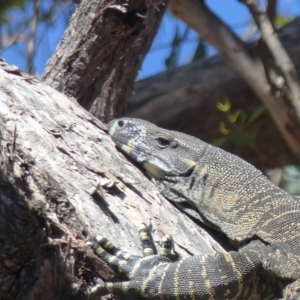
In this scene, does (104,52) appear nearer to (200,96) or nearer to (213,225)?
(213,225)

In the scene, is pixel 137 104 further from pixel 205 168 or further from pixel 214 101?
pixel 205 168

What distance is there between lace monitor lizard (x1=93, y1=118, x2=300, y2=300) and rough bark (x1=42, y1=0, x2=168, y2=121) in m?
0.78

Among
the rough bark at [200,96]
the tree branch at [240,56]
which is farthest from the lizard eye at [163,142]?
the rough bark at [200,96]

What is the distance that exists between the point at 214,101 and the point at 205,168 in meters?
2.98

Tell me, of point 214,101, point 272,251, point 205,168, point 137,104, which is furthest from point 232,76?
point 272,251

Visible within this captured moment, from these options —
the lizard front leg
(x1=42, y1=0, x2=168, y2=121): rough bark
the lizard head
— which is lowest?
the lizard front leg

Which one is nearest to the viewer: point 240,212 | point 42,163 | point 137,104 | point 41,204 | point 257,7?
point 41,204

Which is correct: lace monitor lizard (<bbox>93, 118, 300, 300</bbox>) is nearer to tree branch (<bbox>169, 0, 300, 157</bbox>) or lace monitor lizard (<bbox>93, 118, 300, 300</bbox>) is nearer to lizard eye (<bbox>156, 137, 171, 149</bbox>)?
lizard eye (<bbox>156, 137, 171, 149</bbox>)

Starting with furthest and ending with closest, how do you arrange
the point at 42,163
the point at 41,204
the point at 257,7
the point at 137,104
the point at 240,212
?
the point at 137,104 → the point at 257,7 → the point at 240,212 → the point at 42,163 → the point at 41,204

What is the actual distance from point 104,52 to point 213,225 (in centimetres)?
167

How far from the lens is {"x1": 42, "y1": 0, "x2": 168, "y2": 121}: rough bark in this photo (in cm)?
537

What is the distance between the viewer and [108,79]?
6113mm

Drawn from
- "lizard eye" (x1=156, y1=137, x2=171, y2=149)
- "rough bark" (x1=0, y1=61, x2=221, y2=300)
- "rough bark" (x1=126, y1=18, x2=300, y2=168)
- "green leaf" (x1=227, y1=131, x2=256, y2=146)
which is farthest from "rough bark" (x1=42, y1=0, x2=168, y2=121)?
"rough bark" (x1=126, y1=18, x2=300, y2=168)

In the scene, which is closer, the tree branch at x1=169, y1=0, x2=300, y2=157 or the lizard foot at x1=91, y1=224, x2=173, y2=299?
the lizard foot at x1=91, y1=224, x2=173, y2=299
